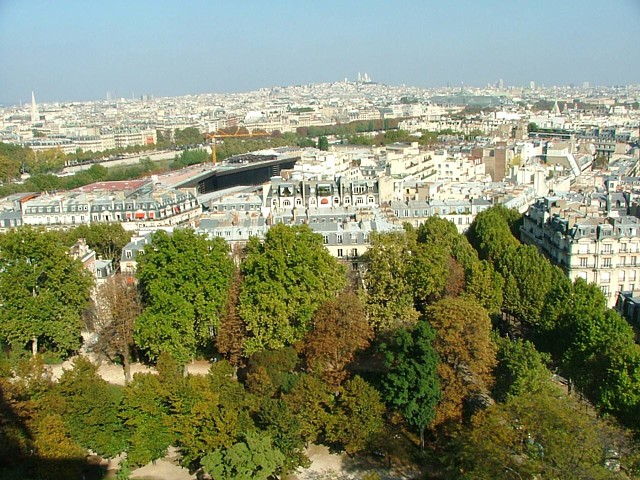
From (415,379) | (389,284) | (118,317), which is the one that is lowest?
(415,379)

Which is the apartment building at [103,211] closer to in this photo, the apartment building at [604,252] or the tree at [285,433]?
the apartment building at [604,252]

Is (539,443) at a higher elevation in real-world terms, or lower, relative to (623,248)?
lower

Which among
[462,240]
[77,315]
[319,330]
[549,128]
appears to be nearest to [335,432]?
[319,330]

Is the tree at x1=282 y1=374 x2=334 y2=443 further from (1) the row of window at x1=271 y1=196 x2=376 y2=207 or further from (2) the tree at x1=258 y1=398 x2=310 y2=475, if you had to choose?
(1) the row of window at x1=271 y1=196 x2=376 y2=207

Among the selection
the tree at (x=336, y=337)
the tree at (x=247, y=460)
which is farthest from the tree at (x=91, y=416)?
the tree at (x=336, y=337)

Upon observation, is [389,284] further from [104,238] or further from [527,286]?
[104,238]

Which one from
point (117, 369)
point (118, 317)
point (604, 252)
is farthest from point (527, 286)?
point (117, 369)
